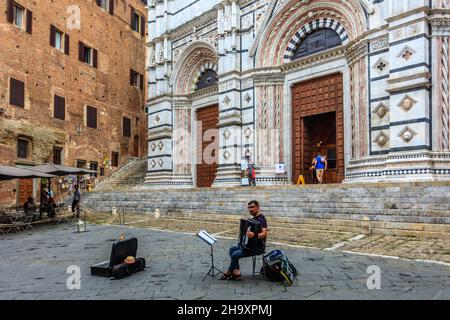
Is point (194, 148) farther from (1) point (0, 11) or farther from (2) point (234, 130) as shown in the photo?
(1) point (0, 11)

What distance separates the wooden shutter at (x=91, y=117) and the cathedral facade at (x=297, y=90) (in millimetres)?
5231

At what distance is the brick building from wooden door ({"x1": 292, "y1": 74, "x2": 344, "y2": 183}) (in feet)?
48.2

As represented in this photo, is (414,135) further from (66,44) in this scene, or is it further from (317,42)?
(66,44)

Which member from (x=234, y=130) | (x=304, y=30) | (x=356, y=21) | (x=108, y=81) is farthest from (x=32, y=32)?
(x=356, y=21)

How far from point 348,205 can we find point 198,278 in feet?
20.3

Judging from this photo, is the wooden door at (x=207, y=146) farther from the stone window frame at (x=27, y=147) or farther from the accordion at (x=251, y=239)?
the accordion at (x=251, y=239)

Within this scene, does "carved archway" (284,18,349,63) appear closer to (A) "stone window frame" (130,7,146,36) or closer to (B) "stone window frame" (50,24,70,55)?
(B) "stone window frame" (50,24,70,55)

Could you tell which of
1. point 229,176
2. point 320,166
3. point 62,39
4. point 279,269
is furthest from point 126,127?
point 279,269

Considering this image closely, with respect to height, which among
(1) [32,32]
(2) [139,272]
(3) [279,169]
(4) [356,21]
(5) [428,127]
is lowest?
(2) [139,272]

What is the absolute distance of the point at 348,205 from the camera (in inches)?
406

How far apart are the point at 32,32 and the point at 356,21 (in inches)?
696

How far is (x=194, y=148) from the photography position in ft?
69.5

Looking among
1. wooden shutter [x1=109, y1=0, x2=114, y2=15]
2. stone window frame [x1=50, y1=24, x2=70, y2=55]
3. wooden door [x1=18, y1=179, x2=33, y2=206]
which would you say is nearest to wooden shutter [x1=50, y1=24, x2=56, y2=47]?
stone window frame [x1=50, y1=24, x2=70, y2=55]

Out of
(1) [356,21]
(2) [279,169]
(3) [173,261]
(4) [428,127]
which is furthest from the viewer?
(2) [279,169]
